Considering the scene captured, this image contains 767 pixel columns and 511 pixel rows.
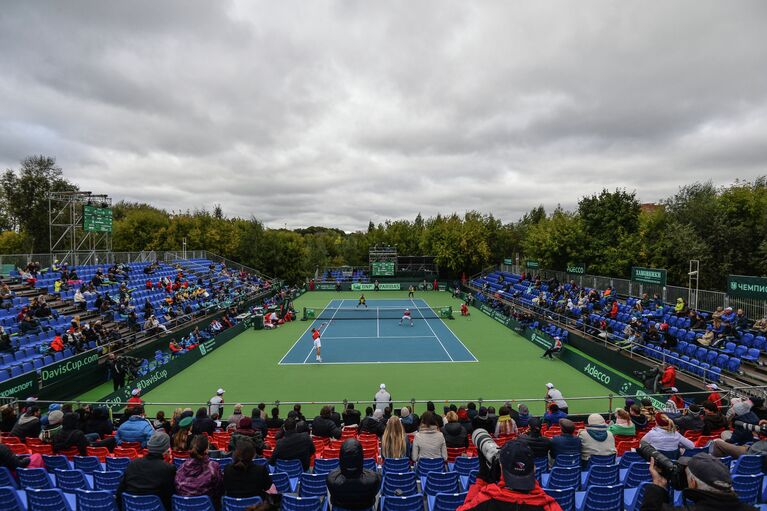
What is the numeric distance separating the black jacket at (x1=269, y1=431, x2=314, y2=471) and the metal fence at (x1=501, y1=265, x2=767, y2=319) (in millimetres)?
21891

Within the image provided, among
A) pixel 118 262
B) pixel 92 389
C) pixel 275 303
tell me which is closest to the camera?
pixel 92 389

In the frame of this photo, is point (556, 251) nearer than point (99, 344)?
No

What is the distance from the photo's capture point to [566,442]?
23.3 feet

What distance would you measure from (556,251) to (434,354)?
25.1 metres

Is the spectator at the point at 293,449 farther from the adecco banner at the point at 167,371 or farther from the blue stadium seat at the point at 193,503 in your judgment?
the adecco banner at the point at 167,371

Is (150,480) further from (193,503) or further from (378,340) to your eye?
(378,340)

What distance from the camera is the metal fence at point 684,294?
1958 cm

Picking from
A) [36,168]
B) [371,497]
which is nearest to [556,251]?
[371,497]

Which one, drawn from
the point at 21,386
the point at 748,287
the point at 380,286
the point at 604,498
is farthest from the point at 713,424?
the point at 380,286

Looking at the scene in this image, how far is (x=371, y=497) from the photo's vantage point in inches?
172

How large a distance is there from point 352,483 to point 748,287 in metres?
22.0

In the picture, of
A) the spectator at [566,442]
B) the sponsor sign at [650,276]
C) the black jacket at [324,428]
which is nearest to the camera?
the spectator at [566,442]

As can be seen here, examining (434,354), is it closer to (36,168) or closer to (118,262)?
(118,262)

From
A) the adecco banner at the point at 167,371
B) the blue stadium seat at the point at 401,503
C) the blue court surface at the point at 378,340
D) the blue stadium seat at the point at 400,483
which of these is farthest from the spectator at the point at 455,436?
the blue court surface at the point at 378,340
